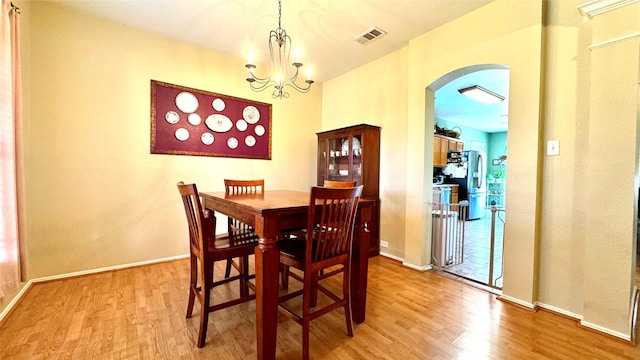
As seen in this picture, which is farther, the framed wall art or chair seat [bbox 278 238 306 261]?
the framed wall art

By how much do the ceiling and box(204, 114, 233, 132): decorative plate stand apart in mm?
865

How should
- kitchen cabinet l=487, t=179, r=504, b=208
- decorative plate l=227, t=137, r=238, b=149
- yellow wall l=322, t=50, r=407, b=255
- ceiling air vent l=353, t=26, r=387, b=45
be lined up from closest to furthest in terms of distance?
ceiling air vent l=353, t=26, r=387, b=45
yellow wall l=322, t=50, r=407, b=255
decorative plate l=227, t=137, r=238, b=149
kitchen cabinet l=487, t=179, r=504, b=208

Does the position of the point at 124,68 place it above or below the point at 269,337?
above

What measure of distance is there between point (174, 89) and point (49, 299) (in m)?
2.35

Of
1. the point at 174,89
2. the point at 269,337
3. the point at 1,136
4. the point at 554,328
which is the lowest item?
the point at 554,328

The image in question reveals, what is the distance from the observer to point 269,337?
1.38 m

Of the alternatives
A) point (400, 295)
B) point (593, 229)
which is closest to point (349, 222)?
point (400, 295)

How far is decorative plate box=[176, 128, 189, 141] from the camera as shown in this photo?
10.2 ft

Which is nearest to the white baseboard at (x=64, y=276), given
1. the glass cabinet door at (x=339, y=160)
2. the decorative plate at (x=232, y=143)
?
the decorative plate at (x=232, y=143)

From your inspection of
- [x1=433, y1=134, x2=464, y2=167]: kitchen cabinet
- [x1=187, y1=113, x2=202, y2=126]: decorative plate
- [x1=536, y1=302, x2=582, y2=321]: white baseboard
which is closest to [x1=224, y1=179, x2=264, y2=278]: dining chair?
[x1=187, y1=113, x2=202, y2=126]: decorative plate

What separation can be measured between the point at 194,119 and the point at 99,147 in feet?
3.29

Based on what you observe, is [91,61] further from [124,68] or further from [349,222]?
[349,222]

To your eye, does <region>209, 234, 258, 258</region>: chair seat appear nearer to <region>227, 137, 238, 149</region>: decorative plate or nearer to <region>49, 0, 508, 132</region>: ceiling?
<region>227, 137, 238, 149</region>: decorative plate

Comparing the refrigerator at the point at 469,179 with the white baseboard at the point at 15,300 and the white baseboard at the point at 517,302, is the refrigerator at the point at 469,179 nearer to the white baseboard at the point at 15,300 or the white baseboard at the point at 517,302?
the white baseboard at the point at 517,302
